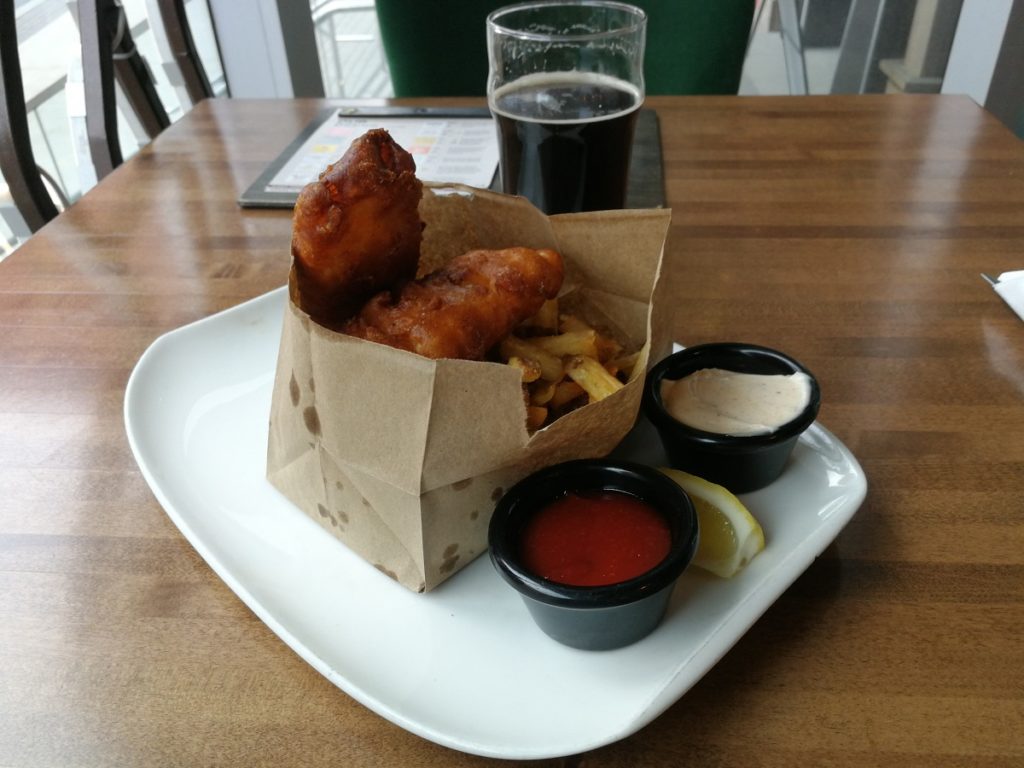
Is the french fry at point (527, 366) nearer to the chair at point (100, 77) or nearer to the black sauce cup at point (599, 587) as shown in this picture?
the black sauce cup at point (599, 587)

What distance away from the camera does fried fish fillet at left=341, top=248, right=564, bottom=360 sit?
0.80 meters

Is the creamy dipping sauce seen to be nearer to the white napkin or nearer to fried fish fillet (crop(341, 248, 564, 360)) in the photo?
fried fish fillet (crop(341, 248, 564, 360))

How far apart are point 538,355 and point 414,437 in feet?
0.68

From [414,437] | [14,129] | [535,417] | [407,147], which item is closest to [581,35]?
[407,147]

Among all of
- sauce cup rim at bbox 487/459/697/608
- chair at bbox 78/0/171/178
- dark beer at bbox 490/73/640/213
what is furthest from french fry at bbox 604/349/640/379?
chair at bbox 78/0/171/178

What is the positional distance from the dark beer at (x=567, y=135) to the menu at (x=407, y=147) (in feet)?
0.96

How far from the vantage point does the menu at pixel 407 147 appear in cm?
165

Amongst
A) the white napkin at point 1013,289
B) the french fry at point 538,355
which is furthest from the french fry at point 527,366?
the white napkin at point 1013,289

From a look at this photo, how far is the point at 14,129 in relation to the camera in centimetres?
184

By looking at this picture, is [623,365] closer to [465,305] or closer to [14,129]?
[465,305]

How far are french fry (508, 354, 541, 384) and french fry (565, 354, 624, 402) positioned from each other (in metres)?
0.04

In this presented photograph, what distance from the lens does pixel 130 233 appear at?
1.55m

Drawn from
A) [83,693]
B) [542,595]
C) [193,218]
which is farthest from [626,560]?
[193,218]

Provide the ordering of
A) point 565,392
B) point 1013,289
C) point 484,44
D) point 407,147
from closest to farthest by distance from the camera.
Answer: point 565,392 < point 1013,289 < point 407,147 < point 484,44
